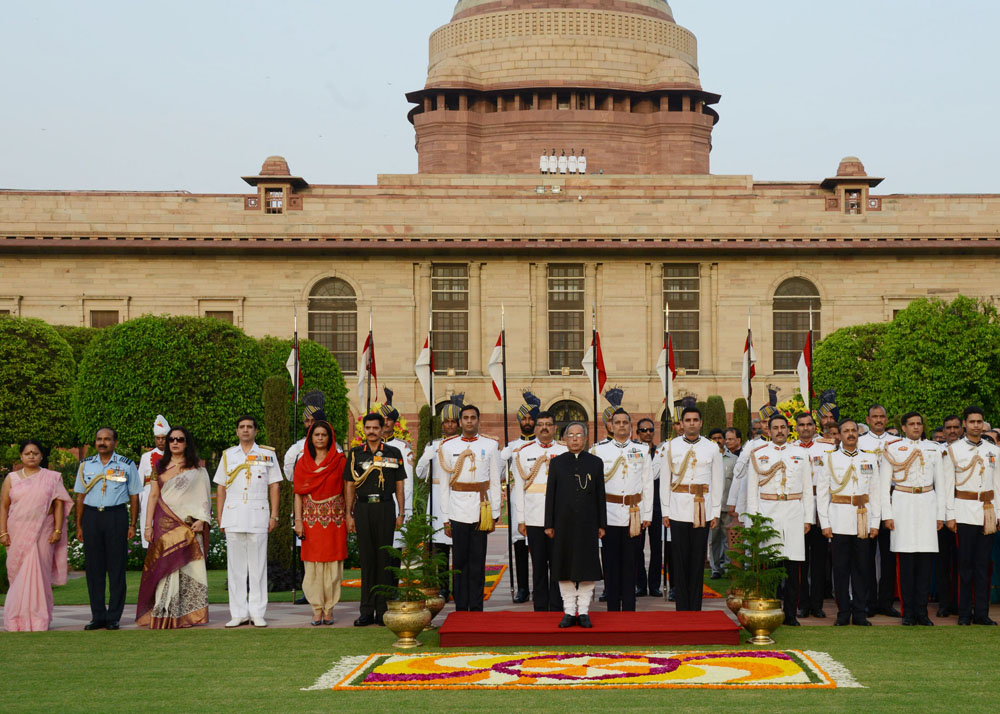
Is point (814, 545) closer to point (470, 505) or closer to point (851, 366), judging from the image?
point (470, 505)

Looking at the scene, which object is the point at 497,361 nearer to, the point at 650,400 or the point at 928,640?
the point at 928,640

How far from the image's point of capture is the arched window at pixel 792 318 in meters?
41.3

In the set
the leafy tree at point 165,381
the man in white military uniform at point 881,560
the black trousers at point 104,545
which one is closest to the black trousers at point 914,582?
the man in white military uniform at point 881,560

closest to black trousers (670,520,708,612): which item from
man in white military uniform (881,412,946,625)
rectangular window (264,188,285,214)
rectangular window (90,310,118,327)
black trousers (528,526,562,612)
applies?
black trousers (528,526,562,612)

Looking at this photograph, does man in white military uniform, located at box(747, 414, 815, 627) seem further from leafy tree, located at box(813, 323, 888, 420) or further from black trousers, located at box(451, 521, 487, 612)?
leafy tree, located at box(813, 323, 888, 420)

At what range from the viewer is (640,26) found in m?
51.2

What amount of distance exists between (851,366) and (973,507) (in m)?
24.0

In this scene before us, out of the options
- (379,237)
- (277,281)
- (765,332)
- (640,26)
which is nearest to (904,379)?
(765,332)

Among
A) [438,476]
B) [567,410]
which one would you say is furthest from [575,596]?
[567,410]

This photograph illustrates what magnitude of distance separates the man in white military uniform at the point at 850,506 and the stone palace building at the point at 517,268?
93.7 ft

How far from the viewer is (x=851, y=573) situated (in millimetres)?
11516

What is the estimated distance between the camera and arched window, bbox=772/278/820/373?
41.3 meters

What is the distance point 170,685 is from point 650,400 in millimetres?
32925

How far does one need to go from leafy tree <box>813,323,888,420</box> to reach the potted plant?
24059 millimetres
